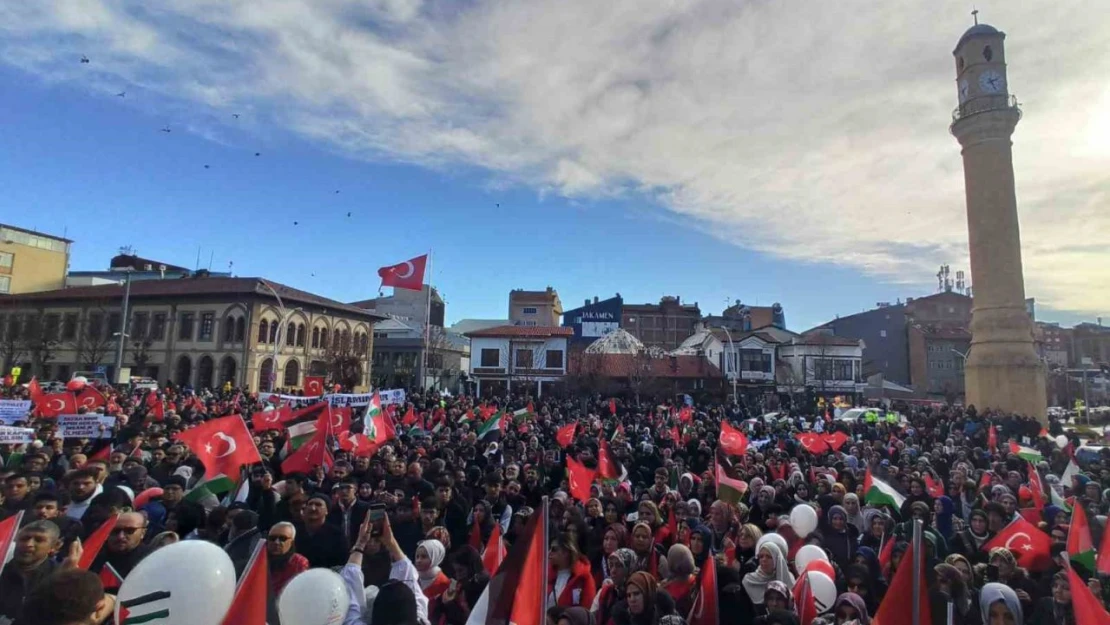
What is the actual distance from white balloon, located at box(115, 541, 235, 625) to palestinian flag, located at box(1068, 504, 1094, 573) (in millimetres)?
6899

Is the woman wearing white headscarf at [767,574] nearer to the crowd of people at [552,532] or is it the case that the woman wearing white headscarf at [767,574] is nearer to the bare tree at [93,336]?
the crowd of people at [552,532]

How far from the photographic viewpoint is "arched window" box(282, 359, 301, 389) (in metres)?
46.6

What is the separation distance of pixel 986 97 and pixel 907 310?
41796mm

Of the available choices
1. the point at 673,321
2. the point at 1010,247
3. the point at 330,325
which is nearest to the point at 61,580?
the point at 1010,247

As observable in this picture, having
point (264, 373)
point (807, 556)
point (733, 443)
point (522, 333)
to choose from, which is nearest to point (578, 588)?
point (807, 556)

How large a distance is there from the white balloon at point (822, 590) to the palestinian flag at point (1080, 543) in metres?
2.84

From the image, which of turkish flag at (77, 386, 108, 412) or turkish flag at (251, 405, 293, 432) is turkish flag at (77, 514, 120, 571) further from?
turkish flag at (77, 386, 108, 412)

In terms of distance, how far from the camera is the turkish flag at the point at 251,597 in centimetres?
282

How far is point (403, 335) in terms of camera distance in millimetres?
61781

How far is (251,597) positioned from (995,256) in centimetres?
3687

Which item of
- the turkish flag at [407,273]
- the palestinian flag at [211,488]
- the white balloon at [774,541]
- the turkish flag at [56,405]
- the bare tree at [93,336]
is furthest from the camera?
the bare tree at [93,336]

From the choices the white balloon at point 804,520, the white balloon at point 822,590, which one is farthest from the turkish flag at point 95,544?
the white balloon at point 804,520

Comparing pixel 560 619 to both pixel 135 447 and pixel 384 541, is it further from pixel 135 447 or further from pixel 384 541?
pixel 135 447

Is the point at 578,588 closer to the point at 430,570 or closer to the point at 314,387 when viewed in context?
the point at 430,570
